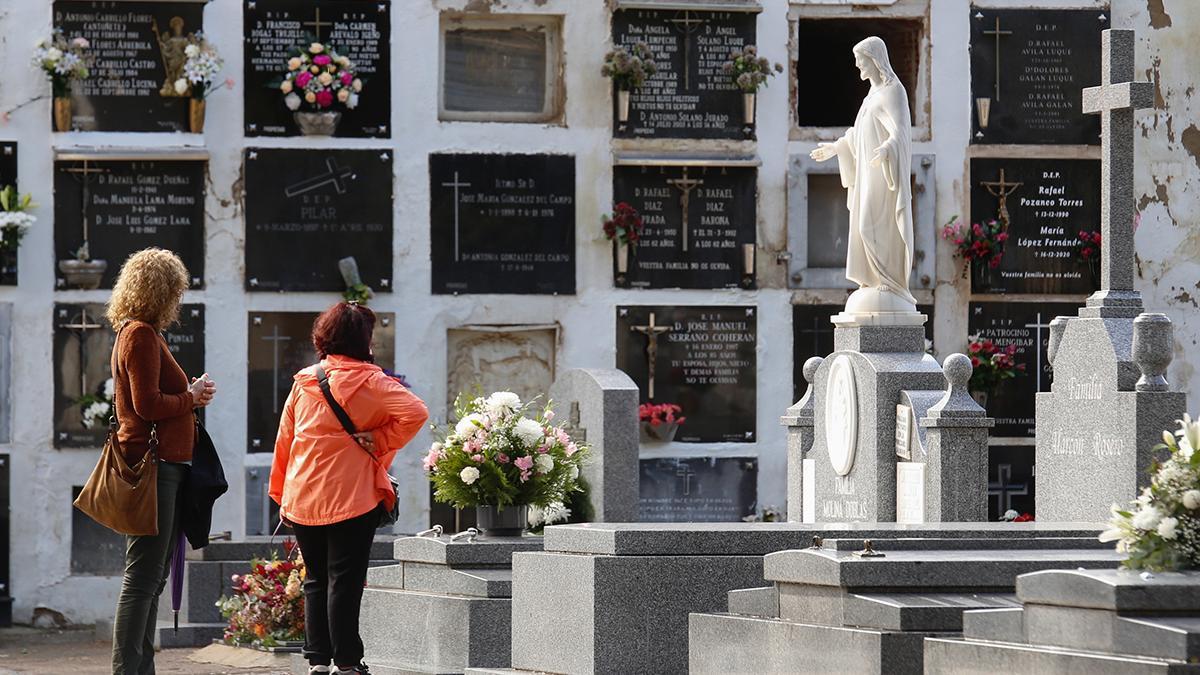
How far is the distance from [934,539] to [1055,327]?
263cm

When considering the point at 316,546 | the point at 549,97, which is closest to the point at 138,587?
the point at 316,546

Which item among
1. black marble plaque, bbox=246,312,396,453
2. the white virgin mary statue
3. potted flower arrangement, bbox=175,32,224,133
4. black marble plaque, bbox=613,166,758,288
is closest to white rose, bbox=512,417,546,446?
the white virgin mary statue

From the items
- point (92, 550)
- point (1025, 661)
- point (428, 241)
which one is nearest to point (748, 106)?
point (428, 241)

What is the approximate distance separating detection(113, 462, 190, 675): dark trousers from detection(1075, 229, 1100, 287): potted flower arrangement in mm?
10123

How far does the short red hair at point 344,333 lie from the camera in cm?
783

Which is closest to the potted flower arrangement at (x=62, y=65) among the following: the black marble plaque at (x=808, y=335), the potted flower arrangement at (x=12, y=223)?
the potted flower arrangement at (x=12, y=223)

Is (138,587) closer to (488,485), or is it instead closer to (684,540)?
(684,540)

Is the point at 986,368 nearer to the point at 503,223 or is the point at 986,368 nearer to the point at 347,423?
the point at 503,223

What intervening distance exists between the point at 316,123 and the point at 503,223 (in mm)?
1583

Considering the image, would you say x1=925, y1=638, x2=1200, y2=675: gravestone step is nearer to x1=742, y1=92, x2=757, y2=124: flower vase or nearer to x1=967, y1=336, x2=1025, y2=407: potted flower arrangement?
x1=967, y1=336, x2=1025, y2=407: potted flower arrangement

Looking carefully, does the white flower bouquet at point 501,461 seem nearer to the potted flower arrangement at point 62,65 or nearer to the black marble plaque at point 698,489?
the black marble plaque at point 698,489

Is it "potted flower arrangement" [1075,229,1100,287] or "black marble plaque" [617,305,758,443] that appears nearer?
"black marble plaque" [617,305,758,443]

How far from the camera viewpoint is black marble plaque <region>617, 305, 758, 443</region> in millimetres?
15617

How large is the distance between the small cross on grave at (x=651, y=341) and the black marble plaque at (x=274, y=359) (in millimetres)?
1875
